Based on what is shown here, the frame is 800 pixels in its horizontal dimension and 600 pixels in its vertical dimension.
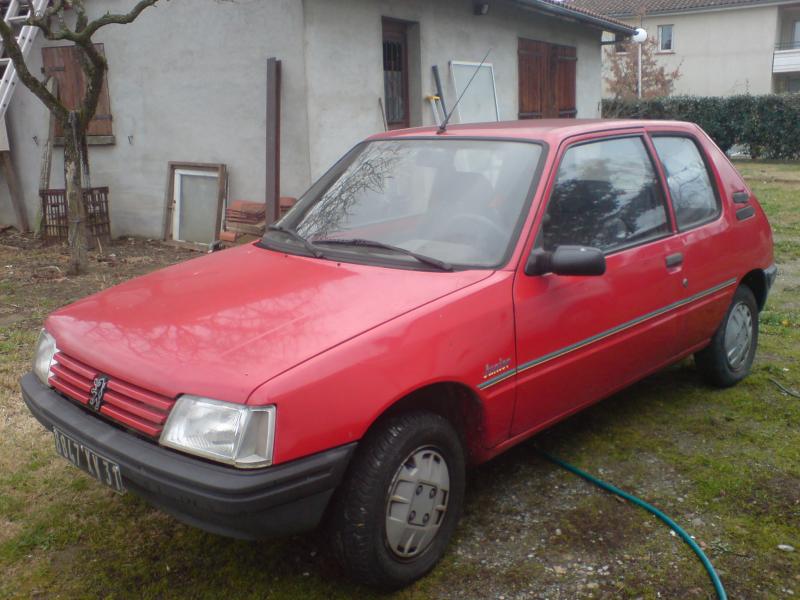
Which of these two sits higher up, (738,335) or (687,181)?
(687,181)

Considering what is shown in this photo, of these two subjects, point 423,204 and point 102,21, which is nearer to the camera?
point 423,204

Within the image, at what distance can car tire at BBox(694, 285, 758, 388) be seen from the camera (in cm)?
474

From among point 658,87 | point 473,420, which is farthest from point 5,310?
point 658,87

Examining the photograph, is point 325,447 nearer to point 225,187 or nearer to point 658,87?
point 225,187

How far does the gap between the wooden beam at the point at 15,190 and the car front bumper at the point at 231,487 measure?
981cm

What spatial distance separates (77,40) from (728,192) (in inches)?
233

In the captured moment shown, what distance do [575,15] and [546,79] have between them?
1.11m

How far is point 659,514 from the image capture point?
3.44 m

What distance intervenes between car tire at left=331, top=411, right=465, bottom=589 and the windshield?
0.77 m

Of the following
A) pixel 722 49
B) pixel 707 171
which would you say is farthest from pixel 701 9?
pixel 707 171

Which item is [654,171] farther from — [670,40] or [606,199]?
[670,40]

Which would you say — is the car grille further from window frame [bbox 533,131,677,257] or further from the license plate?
window frame [bbox 533,131,677,257]

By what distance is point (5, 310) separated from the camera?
23.4 ft

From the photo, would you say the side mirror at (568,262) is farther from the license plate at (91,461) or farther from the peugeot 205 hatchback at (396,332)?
the license plate at (91,461)
